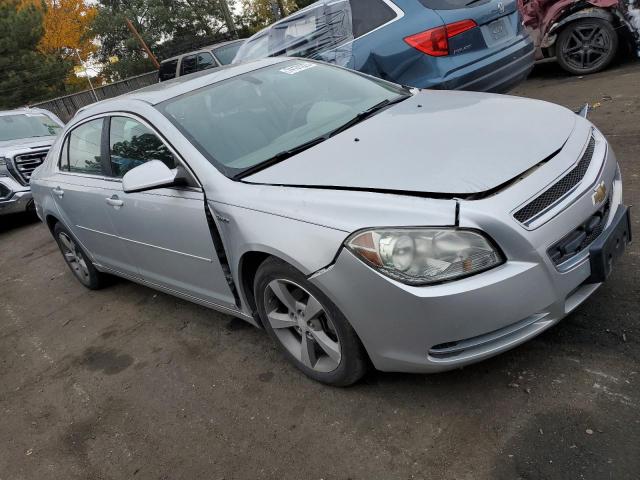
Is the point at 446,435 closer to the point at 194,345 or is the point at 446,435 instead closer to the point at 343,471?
the point at 343,471

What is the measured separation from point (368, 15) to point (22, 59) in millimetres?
25426

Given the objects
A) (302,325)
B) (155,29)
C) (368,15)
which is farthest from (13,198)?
(155,29)

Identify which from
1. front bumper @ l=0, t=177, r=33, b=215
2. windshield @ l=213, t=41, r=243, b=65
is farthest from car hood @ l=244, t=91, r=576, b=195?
windshield @ l=213, t=41, r=243, b=65

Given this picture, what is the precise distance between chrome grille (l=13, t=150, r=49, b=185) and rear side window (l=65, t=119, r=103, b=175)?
15.7 ft

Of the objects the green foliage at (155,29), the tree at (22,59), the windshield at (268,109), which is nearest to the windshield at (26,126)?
the windshield at (268,109)

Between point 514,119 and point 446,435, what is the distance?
1511 mm

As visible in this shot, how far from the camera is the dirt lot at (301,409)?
7.04ft

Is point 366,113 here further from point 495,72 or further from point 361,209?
point 495,72

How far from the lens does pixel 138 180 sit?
2.87 meters

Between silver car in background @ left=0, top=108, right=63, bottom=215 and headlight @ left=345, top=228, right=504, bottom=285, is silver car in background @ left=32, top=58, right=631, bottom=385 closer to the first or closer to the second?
headlight @ left=345, top=228, right=504, bottom=285

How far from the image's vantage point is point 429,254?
208 centimetres

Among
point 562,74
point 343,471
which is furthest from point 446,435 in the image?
point 562,74

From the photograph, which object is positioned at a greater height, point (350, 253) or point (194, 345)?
point (350, 253)

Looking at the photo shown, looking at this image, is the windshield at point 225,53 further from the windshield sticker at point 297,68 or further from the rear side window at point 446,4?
the windshield sticker at point 297,68
